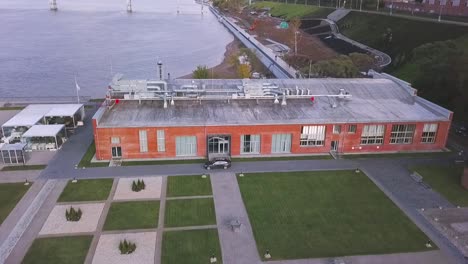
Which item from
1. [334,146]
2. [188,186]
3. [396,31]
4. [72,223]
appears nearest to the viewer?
[72,223]

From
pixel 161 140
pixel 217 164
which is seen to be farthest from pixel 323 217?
pixel 161 140

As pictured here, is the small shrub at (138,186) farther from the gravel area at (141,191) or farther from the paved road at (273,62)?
the paved road at (273,62)

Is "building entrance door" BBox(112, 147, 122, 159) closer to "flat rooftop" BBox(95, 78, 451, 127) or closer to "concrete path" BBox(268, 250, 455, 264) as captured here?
"flat rooftop" BBox(95, 78, 451, 127)

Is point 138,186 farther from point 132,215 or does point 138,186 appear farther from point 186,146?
point 186,146

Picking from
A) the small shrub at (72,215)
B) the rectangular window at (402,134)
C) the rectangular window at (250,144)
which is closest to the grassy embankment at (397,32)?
the rectangular window at (402,134)

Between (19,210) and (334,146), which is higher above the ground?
(334,146)

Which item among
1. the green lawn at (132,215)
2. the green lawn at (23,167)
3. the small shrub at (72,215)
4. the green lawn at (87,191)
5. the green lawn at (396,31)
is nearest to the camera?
the green lawn at (132,215)

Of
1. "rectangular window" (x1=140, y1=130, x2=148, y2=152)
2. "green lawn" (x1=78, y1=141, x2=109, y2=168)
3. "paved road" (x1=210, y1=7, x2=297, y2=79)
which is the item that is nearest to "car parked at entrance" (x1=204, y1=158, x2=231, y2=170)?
"rectangular window" (x1=140, y1=130, x2=148, y2=152)
